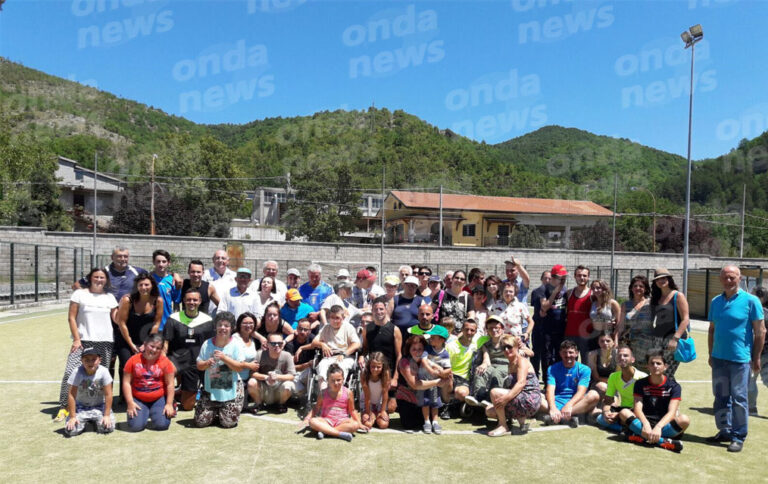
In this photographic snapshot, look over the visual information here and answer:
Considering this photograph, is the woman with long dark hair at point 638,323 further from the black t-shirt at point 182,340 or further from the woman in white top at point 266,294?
the black t-shirt at point 182,340

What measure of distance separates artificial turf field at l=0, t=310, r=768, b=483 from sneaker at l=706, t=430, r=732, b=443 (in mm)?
145

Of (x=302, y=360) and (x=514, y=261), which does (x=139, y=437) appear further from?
(x=514, y=261)

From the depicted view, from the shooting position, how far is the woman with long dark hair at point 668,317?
Answer: 5691 mm

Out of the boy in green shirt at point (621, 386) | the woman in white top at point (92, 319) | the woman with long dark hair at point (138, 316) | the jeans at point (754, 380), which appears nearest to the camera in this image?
the boy in green shirt at point (621, 386)

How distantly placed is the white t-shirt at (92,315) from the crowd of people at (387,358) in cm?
1

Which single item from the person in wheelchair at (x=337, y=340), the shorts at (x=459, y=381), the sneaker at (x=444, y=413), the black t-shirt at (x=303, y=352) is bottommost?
the sneaker at (x=444, y=413)

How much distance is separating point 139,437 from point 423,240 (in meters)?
45.0

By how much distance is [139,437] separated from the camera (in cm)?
524

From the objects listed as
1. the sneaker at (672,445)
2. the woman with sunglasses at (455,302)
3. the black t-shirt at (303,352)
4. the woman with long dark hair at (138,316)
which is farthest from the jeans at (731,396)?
the woman with long dark hair at (138,316)

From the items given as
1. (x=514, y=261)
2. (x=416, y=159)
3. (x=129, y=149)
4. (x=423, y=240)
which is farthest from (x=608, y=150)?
(x=514, y=261)

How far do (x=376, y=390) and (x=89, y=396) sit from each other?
9.70 ft

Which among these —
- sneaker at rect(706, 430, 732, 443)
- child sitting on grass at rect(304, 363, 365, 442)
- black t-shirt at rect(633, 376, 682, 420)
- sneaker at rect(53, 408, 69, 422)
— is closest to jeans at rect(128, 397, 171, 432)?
sneaker at rect(53, 408, 69, 422)

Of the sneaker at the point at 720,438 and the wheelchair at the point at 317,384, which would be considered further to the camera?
the wheelchair at the point at 317,384

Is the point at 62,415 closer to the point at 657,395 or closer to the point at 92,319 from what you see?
the point at 92,319
